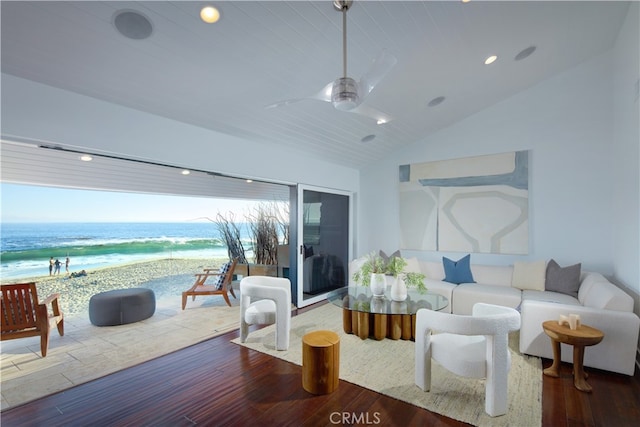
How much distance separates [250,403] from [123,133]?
2.76 m

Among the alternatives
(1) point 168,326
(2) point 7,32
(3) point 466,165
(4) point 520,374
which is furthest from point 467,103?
(1) point 168,326

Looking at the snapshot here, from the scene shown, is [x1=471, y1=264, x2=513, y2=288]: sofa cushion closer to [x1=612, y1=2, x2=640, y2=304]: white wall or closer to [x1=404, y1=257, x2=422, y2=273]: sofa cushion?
[x1=404, y1=257, x2=422, y2=273]: sofa cushion

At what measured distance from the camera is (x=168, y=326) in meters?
4.01

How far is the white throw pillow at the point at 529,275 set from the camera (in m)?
4.09

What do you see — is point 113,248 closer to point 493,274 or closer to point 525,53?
point 493,274

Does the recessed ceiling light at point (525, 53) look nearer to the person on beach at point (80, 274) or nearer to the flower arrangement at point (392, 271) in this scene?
the flower arrangement at point (392, 271)

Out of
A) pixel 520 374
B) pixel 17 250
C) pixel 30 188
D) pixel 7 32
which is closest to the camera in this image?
pixel 7 32

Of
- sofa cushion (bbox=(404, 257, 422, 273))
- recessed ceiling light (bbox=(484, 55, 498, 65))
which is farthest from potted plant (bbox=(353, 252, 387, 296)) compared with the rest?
recessed ceiling light (bbox=(484, 55, 498, 65))

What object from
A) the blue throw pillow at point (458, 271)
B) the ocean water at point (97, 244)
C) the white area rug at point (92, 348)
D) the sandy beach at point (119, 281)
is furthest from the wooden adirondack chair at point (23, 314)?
the blue throw pillow at point (458, 271)

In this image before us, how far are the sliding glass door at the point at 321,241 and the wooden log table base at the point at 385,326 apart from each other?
1601 millimetres

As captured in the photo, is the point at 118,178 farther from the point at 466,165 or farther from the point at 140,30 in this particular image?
the point at 466,165

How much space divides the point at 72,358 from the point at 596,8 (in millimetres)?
6811

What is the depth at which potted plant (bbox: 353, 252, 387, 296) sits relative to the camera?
140 inches

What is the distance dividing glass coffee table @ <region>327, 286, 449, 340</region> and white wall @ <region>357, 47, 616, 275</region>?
2.13 meters
